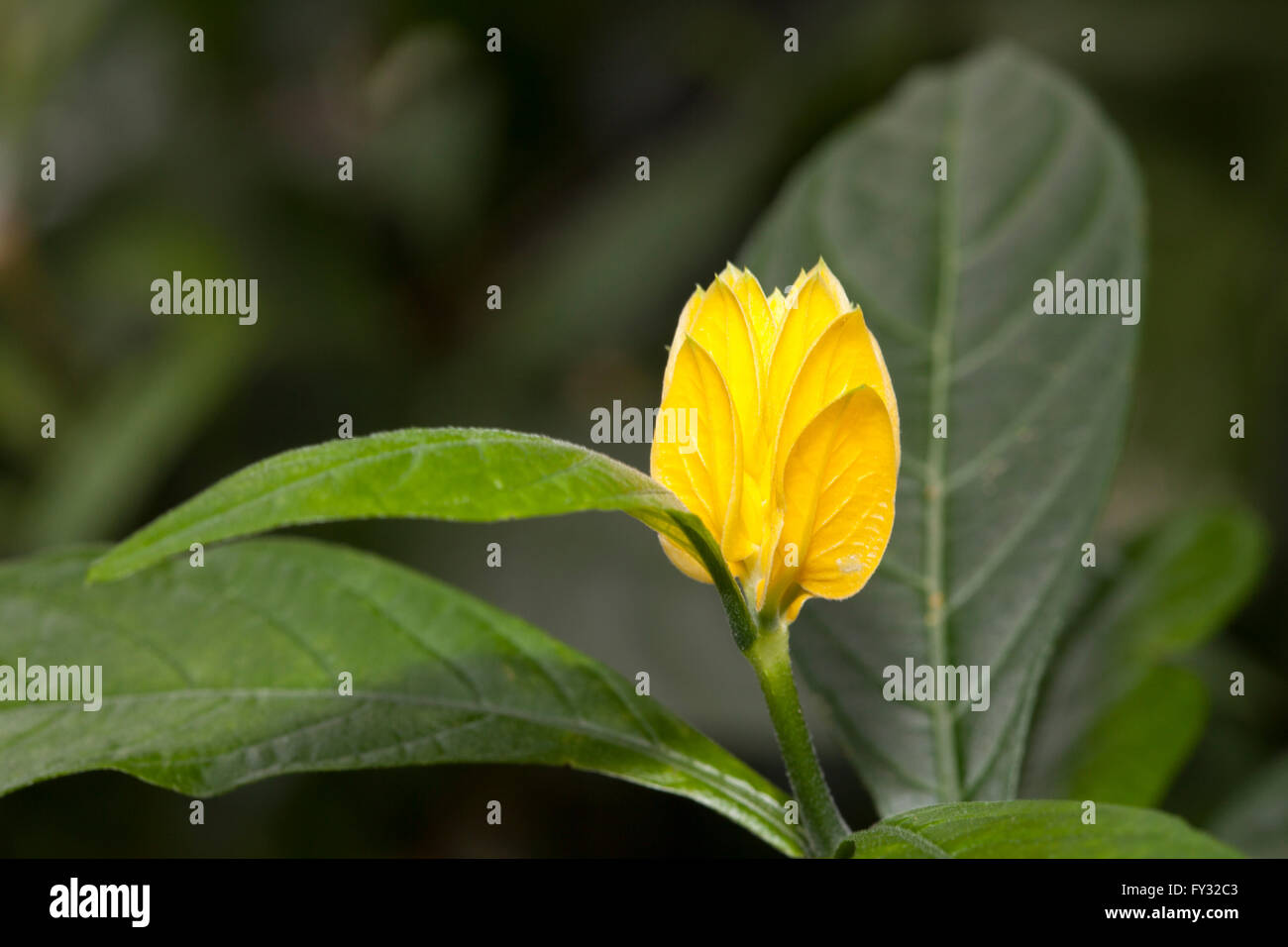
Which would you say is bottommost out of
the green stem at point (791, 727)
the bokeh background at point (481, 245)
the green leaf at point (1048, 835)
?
the green leaf at point (1048, 835)

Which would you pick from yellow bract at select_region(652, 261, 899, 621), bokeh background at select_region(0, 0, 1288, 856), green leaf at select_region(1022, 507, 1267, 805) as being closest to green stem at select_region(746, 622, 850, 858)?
yellow bract at select_region(652, 261, 899, 621)

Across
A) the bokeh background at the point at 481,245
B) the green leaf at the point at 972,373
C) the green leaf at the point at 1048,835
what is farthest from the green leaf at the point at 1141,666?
the bokeh background at the point at 481,245

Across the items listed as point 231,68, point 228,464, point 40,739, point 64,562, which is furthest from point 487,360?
point 40,739

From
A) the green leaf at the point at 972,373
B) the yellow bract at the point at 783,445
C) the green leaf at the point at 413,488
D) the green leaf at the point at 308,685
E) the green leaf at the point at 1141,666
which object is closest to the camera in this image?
the green leaf at the point at 413,488

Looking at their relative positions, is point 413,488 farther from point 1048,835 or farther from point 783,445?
point 1048,835

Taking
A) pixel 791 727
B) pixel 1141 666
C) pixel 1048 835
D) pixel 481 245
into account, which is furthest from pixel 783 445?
pixel 481 245

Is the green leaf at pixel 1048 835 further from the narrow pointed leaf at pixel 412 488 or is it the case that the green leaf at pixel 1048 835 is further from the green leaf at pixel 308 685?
the narrow pointed leaf at pixel 412 488
